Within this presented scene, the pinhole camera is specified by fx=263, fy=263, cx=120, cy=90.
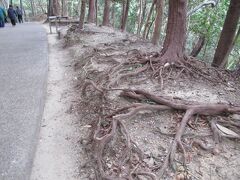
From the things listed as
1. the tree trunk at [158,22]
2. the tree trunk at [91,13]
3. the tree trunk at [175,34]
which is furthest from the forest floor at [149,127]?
the tree trunk at [91,13]

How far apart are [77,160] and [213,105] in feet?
7.31

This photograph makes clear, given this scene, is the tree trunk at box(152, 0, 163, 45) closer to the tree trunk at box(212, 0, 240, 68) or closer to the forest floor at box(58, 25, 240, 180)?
the tree trunk at box(212, 0, 240, 68)

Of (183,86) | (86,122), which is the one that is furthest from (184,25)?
(86,122)

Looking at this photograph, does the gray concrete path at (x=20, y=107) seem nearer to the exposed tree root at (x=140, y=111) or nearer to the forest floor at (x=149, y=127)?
the forest floor at (x=149, y=127)

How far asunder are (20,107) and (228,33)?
17.8ft

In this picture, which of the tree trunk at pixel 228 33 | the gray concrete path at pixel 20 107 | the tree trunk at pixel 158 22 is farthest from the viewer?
the tree trunk at pixel 158 22

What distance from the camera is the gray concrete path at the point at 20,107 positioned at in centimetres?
326

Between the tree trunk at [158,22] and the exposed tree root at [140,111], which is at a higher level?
the tree trunk at [158,22]

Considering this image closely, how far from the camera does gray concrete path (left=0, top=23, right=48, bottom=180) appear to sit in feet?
10.7

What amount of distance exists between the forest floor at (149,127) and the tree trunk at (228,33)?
94 centimetres

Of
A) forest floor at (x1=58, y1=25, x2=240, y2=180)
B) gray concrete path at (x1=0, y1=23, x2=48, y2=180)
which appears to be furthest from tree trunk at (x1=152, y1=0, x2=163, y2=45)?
gray concrete path at (x1=0, y1=23, x2=48, y2=180)

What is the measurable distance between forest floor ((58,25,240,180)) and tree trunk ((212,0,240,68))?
944mm

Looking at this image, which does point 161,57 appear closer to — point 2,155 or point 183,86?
point 183,86

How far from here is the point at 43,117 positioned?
4.71m
